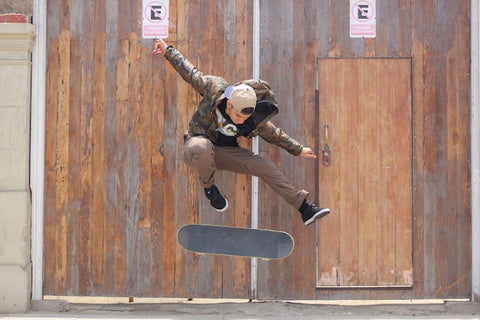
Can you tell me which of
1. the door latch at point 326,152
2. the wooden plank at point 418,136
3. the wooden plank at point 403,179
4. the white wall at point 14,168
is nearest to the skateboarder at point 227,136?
the door latch at point 326,152

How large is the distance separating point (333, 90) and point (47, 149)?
231 centimetres

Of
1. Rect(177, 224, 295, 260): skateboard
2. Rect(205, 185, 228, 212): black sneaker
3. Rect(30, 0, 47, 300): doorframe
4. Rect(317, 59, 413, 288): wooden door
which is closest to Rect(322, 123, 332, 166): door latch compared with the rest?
Rect(317, 59, 413, 288): wooden door

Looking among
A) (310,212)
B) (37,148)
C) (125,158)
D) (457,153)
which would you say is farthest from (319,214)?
(37,148)

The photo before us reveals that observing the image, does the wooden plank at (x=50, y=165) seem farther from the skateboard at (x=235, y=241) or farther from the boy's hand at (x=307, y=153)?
the boy's hand at (x=307, y=153)

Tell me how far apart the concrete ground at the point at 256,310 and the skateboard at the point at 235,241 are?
425 mm

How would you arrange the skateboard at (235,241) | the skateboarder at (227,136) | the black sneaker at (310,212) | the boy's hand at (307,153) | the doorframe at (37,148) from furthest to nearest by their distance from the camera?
the doorframe at (37,148) → the skateboard at (235,241) → the boy's hand at (307,153) → the black sneaker at (310,212) → the skateboarder at (227,136)

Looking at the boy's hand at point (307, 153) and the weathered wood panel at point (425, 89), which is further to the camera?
the weathered wood panel at point (425, 89)

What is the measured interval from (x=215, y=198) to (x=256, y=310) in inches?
37.5

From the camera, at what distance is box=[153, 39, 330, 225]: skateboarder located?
4.43 metres

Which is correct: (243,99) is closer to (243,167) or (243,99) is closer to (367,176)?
(243,167)

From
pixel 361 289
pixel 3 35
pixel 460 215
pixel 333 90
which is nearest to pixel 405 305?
pixel 361 289

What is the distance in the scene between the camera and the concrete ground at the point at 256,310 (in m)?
4.77

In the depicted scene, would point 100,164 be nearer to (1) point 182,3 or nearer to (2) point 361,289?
(1) point 182,3

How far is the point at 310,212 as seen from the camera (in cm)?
456
